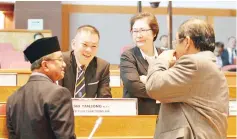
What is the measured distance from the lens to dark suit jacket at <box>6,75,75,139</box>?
2.17 meters

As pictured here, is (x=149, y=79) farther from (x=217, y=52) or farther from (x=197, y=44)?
(x=217, y=52)

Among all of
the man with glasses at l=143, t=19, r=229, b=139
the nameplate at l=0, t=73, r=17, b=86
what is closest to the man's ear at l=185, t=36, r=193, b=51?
the man with glasses at l=143, t=19, r=229, b=139

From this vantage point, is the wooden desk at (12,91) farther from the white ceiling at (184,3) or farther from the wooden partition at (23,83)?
the white ceiling at (184,3)

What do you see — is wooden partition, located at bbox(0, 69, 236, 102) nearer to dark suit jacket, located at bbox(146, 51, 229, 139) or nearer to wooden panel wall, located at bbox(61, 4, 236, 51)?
dark suit jacket, located at bbox(146, 51, 229, 139)

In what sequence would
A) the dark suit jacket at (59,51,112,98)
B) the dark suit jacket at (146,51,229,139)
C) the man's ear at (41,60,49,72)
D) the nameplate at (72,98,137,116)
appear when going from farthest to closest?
1. the dark suit jacket at (59,51,112,98)
2. the nameplate at (72,98,137,116)
3. the man's ear at (41,60,49,72)
4. the dark suit jacket at (146,51,229,139)

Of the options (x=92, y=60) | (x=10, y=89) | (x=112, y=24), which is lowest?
(x=10, y=89)

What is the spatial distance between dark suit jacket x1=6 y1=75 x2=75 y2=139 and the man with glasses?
43 centimetres

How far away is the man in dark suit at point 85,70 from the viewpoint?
117 inches

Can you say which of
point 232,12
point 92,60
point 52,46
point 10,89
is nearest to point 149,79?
point 52,46

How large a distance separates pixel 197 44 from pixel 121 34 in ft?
21.2

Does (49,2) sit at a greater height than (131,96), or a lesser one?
greater

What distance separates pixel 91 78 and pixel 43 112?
Answer: 34.5 inches

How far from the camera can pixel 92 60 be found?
10.2 ft

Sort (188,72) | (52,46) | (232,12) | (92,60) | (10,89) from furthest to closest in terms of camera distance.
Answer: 1. (232,12)
2. (10,89)
3. (92,60)
4. (52,46)
5. (188,72)
